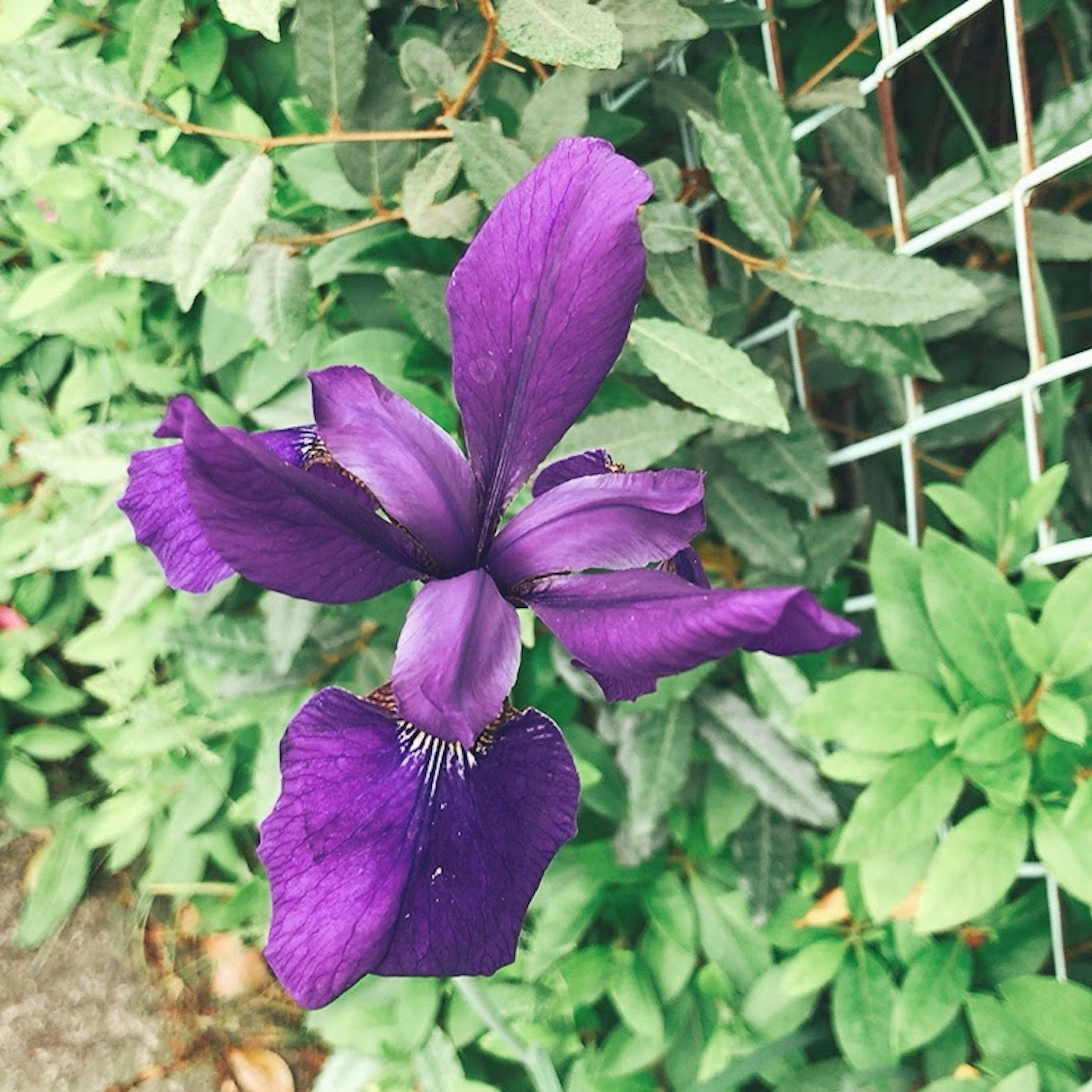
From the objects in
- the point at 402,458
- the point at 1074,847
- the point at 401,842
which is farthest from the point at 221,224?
the point at 1074,847

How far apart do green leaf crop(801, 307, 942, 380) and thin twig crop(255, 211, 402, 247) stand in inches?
21.0

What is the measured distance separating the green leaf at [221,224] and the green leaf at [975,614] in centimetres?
88

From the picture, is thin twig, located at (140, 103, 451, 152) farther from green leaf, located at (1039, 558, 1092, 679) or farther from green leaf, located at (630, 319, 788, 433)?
green leaf, located at (1039, 558, 1092, 679)

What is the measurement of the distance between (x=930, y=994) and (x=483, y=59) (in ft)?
4.51

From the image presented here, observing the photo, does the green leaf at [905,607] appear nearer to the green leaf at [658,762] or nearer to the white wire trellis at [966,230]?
the white wire trellis at [966,230]

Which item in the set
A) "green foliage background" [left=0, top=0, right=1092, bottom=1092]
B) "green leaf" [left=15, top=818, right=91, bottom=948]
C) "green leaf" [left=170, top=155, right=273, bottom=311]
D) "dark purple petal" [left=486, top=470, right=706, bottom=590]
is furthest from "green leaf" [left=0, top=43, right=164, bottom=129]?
"green leaf" [left=15, top=818, right=91, bottom=948]

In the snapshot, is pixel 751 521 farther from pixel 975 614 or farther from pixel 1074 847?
pixel 1074 847

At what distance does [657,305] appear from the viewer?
133cm

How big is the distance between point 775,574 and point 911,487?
234 millimetres

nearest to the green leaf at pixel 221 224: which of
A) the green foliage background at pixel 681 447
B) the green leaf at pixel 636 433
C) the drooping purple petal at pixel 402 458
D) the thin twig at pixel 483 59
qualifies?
the green foliage background at pixel 681 447

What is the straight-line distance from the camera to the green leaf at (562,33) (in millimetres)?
938

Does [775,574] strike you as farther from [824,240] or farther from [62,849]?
[62,849]

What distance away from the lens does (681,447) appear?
1383 mm

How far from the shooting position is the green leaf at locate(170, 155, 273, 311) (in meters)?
1.08
